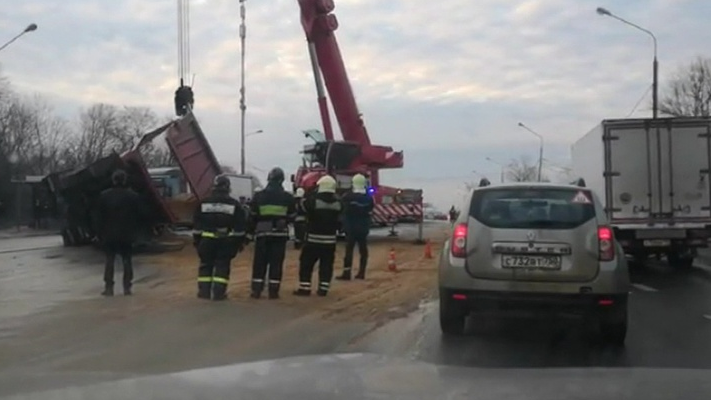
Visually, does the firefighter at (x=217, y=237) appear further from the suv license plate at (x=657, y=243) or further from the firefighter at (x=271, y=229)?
the suv license plate at (x=657, y=243)

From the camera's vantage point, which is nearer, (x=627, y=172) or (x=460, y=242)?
(x=460, y=242)

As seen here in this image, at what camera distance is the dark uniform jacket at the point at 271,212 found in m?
11.8

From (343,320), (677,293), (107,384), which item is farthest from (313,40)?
(107,384)

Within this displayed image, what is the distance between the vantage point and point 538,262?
8516mm

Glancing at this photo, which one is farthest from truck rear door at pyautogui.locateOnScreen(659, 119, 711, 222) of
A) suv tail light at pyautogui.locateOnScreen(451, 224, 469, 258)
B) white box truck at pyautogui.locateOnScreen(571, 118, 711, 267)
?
suv tail light at pyautogui.locateOnScreen(451, 224, 469, 258)

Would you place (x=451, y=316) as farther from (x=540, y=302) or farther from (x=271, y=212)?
(x=271, y=212)

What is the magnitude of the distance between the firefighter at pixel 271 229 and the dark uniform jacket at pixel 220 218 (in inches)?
9.2

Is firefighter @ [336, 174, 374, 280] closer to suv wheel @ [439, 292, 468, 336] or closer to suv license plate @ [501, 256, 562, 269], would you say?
suv wheel @ [439, 292, 468, 336]

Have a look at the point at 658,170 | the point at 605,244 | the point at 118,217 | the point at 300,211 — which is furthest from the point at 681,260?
the point at 118,217

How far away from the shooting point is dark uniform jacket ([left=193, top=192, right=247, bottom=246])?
37.4ft

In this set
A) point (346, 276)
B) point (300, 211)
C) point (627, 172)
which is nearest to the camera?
point (300, 211)

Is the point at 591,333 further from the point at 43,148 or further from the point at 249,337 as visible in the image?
the point at 43,148

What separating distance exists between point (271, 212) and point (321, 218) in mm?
797

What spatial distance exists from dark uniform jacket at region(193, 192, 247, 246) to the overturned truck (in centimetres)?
1027
